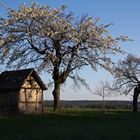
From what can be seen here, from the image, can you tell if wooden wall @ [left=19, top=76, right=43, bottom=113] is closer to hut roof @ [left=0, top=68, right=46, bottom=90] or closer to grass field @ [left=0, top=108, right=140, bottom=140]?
hut roof @ [left=0, top=68, right=46, bottom=90]

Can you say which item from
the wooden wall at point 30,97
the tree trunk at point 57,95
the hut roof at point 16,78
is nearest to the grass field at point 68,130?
the wooden wall at point 30,97

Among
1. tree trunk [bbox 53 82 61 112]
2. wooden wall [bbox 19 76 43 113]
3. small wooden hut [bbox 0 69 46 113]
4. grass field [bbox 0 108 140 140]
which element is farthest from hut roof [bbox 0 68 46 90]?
grass field [bbox 0 108 140 140]

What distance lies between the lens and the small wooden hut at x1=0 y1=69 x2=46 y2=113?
5153 centimetres

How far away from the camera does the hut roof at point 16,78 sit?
52031 mm

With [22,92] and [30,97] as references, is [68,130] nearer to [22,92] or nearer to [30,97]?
[22,92]

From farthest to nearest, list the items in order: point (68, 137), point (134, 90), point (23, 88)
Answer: point (134, 90), point (23, 88), point (68, 137)

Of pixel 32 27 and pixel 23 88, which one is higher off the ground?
pixel 32 27

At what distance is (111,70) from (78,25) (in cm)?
667

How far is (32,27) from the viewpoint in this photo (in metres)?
53.4

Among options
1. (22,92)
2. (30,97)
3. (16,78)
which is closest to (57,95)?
(30,97)

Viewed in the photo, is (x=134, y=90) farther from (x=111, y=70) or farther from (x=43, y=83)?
(x=43, y=83)

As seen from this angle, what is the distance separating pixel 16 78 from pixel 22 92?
2.14 metres

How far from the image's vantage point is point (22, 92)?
171 feet

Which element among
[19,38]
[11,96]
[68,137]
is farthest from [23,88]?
[68,137]
